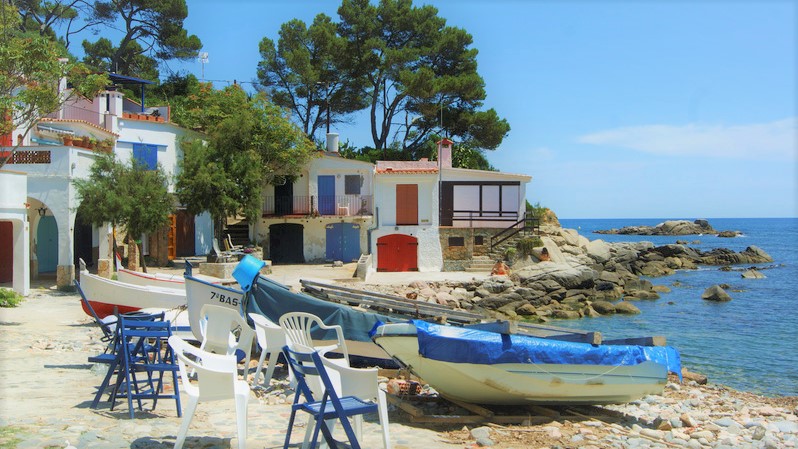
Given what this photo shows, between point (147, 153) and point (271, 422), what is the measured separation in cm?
2485

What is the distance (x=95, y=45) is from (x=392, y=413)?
144 feet

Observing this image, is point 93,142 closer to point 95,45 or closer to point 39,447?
point 39,447

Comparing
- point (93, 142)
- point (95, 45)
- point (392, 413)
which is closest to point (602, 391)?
point (392, 413)

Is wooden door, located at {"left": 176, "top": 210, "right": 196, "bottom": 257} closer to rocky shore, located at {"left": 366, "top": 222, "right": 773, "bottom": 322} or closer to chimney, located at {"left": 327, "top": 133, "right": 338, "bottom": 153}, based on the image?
chimney, located at {"left": 327, "top": 133, "right": 338, "bottom": 153}

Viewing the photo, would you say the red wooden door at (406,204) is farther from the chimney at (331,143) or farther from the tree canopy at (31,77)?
the tree canopy at (31,77)

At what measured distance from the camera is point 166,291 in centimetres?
1563

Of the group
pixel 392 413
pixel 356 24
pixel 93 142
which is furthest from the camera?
pixel 356 24

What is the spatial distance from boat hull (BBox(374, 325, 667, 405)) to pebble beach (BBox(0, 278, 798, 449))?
0.35 metres

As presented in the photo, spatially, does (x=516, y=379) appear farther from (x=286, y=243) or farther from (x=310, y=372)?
(x=286, y=243)

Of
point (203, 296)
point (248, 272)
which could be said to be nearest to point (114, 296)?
point (203, 296)

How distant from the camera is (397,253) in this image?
118ft

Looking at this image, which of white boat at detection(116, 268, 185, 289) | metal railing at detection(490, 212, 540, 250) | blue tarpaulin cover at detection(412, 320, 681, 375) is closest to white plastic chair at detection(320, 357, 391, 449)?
blue tarpaulin cover at detection(412, 320, 681, 375)

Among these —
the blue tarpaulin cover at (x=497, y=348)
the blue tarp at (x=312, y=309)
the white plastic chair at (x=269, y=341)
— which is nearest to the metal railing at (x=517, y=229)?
the blue tarp at (x=312, y=309)

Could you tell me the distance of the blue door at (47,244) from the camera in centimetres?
2622
